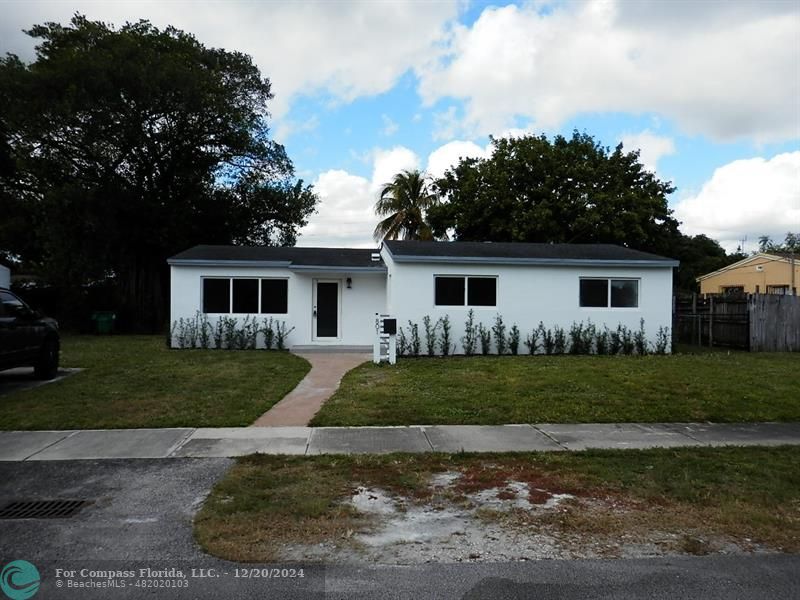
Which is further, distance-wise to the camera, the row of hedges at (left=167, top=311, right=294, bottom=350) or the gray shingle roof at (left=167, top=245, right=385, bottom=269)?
the gray shingle roof at (left=167, top=245, right=385, bottom=269)

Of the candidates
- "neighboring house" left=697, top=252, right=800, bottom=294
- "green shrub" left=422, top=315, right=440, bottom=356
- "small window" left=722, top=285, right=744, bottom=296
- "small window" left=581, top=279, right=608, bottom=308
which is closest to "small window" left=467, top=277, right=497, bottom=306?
"green shrub" left=422, top=315, right=440, bottom=356

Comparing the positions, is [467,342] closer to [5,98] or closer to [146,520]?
[146,520]

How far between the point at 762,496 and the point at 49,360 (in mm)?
11963

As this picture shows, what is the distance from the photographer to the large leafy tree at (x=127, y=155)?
2336 cm

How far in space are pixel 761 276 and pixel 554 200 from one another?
15409 mm

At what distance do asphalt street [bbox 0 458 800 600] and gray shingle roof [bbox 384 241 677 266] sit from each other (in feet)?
38.1

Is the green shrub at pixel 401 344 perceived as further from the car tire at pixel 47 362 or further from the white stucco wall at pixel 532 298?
the car tire at pixel 47 362

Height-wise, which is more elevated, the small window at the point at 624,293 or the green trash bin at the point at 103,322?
the small window at the point at 624,293

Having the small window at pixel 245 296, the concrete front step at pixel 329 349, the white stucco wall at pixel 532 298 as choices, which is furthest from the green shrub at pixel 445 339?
the small window at pixel 245 296

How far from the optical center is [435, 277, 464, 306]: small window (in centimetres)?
1590

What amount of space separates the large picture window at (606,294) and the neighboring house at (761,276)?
1893 cm

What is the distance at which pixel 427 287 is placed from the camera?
15734 millimetres

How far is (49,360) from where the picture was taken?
37.6 feet

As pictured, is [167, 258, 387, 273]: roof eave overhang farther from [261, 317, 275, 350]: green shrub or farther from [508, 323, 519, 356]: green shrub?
[508, 323, 519, 356]: green shrub
